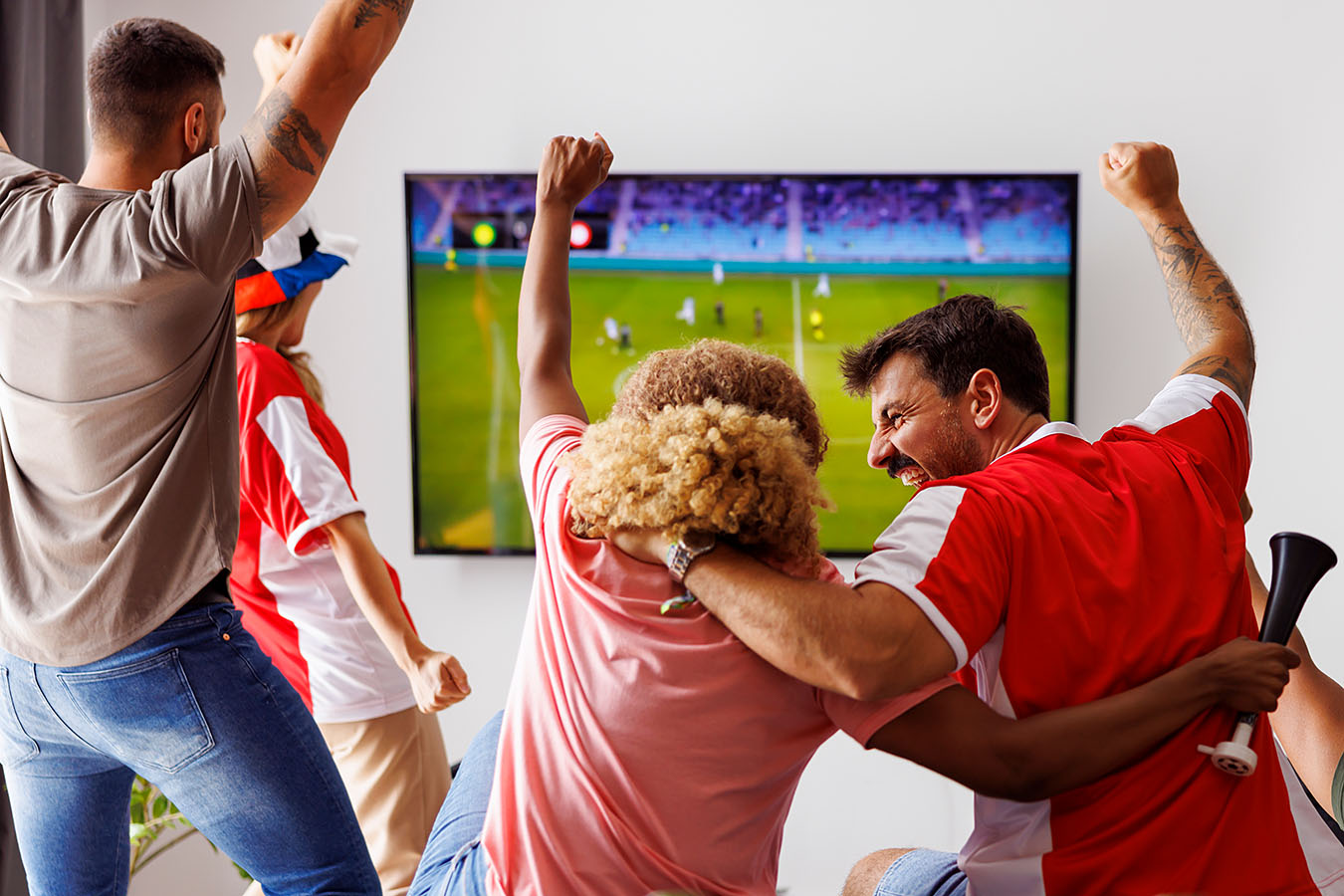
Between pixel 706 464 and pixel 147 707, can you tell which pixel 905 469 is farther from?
pixel 147 707

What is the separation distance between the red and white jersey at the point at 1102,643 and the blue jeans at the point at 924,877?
17 centimetres

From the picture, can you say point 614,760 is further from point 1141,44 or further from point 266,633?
point 1141,44

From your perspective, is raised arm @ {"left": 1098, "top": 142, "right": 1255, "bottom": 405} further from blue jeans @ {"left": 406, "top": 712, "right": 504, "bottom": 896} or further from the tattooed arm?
blue jeans @ {"left": 406, "top": 712, "right": 504, "bottom": 896}

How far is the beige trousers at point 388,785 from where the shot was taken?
2.07 meters

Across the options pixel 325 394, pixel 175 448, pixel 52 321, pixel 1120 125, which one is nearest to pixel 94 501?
pixel 175 448

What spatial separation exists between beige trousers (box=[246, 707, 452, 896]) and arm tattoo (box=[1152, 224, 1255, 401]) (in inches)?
63.2

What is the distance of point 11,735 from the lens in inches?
54.2

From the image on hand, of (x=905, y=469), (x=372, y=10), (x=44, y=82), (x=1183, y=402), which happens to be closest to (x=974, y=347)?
(x=905, y=469)

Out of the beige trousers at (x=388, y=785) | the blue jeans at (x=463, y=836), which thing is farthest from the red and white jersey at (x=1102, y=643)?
the beige trousers at (x=388, y=785)

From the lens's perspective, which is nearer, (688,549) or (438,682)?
(688,549)

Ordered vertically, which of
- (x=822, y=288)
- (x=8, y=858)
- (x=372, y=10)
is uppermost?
(x=372, y=10)

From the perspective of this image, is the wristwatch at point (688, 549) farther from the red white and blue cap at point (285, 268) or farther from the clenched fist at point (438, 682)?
the red white and blue cap at point (285, 268)

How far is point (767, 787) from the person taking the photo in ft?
3.86

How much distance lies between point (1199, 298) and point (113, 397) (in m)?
1.58
